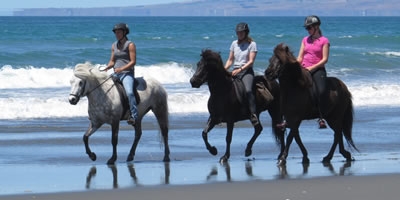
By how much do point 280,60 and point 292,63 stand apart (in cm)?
15

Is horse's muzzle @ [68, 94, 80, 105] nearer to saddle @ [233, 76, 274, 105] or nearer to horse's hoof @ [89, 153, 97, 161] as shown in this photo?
horse's hoof @ [89, 153, 97, 161]

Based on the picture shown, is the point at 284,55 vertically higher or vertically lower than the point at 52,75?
higher

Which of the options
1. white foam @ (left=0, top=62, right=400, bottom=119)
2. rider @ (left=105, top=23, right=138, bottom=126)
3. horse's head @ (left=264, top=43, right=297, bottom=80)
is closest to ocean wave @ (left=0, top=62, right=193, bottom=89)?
white foam @ (left=0, top=62, right=400, bottom=119)

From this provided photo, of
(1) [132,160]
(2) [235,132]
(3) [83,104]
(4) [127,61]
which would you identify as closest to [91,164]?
(1) [132,160]

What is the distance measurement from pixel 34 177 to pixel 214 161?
2708 mm

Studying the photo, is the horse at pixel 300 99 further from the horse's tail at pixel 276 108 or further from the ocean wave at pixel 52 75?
the ocean wave at pixel 52 75

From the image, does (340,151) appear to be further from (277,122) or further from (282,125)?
(277,122)

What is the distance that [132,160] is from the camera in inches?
509

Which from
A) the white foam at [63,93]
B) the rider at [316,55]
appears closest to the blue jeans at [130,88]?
the white foam at [63,93]

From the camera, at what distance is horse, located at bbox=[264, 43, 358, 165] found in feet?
38.8

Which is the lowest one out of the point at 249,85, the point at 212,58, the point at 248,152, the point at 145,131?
the point at 145,131

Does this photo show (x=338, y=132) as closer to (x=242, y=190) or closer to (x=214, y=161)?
(x=214, y=161)

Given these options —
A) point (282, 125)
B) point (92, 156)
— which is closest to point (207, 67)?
point (282, 125)

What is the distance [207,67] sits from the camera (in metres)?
12.6
